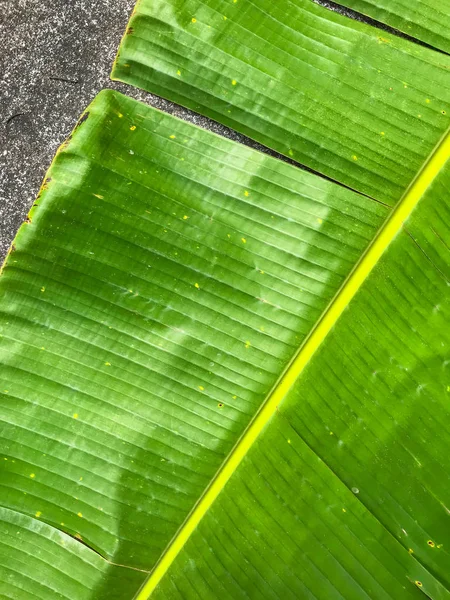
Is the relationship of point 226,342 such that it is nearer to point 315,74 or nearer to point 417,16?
point 315,74

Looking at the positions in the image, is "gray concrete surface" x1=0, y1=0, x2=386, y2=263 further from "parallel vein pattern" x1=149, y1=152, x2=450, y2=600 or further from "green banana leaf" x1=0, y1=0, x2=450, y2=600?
"parallel vein pattern" x1=149, y1=152, x2=450, y2=600

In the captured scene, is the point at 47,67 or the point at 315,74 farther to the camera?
the point at 47,67

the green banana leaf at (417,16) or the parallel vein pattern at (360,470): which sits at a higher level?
the green banana leaf at (417,16)

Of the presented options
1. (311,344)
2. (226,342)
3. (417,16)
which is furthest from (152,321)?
(417,16)

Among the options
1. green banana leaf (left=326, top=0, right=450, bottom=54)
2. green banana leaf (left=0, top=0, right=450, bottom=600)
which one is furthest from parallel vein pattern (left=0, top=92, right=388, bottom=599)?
green banana leaf (left=326, top=0, right=450, bottom=54)

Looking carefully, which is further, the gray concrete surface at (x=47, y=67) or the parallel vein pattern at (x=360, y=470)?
the gray concrete surface at (x=47, y=67)

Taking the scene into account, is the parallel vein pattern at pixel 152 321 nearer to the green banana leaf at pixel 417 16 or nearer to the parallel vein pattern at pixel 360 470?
the parallel vein pattern at pixel 360 470

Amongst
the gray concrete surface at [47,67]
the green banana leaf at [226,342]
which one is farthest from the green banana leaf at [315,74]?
the gray concrete surface at [47,67]
